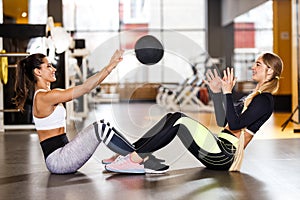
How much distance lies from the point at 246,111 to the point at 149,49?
83 centimetres

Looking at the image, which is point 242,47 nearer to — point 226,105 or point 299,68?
point 299,68

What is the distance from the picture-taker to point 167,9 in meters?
16.4

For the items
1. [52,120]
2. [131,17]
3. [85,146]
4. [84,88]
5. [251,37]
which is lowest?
[85,146]

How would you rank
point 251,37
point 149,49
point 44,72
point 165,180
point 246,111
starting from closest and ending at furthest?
point 165,180, point 246,111, point 44,72, point 149,49, point 251,37

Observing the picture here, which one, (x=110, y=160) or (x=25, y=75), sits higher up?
(x=25, y=75)

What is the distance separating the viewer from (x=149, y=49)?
4.14m

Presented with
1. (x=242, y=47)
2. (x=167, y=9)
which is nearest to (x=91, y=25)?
(x=167, y=9)

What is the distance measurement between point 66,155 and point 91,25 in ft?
40.8

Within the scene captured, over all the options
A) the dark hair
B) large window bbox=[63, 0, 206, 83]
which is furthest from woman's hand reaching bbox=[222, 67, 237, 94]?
large window bbox=[63, 0, 206, 83]

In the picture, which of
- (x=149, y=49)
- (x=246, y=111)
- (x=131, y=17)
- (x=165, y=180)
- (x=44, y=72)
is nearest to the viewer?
(x=165, y=180)

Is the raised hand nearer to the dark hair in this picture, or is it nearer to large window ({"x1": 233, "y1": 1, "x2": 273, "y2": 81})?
the dark hair

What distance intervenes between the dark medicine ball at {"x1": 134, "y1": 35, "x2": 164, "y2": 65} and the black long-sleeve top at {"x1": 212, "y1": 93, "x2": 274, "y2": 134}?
53 centimetres

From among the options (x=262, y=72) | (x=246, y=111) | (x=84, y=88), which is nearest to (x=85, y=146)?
(x=84, y=88)

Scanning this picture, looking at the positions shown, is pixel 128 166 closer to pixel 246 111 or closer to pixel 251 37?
pixel 246 111
